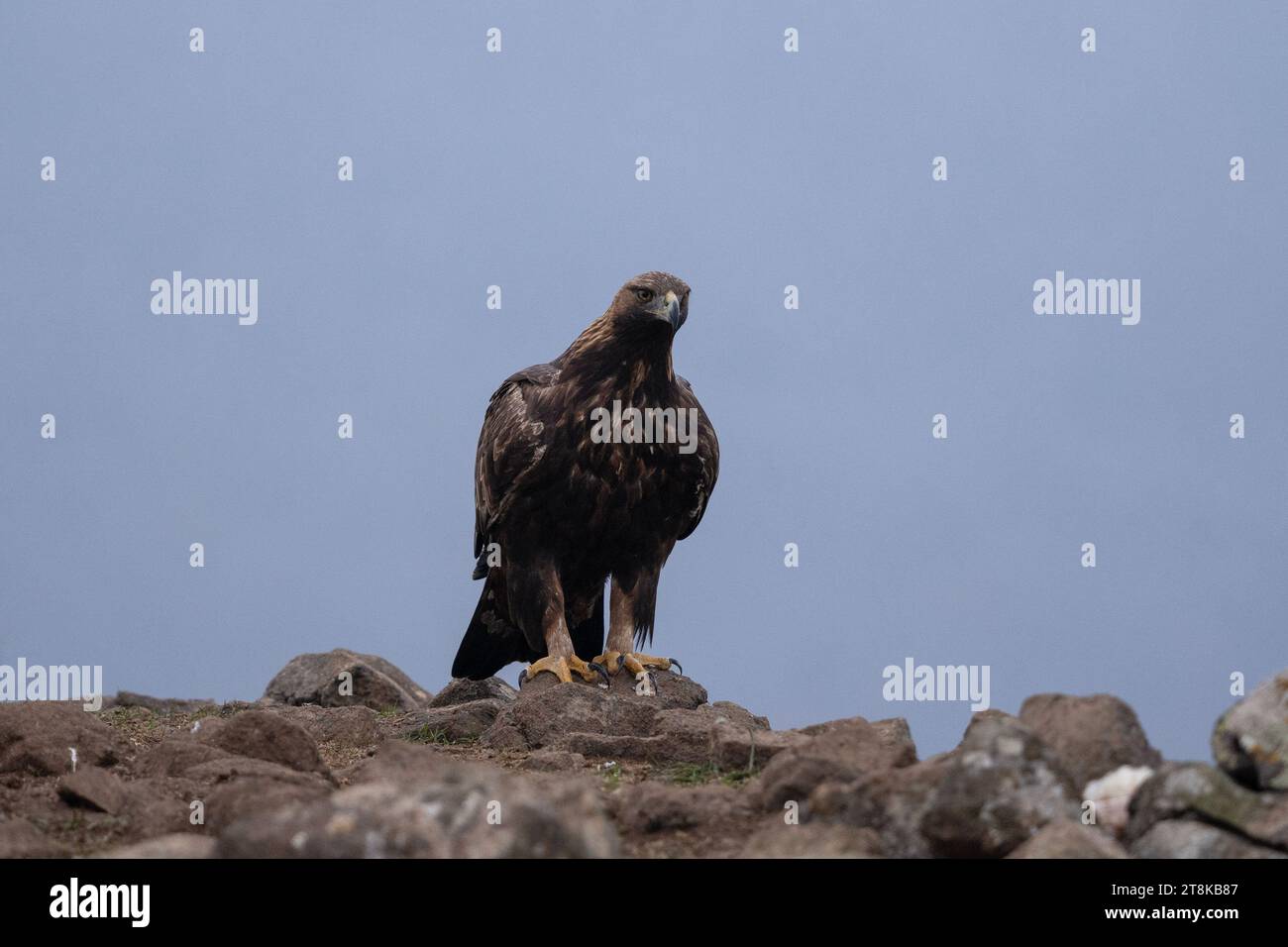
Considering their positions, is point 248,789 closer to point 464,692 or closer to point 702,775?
point 702,775

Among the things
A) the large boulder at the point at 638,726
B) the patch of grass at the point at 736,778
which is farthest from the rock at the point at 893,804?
the large boulder at the point at 638,726

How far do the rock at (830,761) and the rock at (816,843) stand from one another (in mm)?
692

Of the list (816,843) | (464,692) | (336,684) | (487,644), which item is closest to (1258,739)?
(816,843)

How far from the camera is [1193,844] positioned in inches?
163

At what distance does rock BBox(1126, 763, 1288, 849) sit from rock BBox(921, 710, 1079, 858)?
0.23 meters

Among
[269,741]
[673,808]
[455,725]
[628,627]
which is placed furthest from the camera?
[628,627]

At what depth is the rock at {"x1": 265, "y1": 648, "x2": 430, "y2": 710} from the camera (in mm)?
11969

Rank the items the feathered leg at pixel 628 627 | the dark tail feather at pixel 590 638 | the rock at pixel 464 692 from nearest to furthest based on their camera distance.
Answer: the feathered leg at pixel 628 627
the dark tail feather at pixel 590 638
the rock at pixel 464 692

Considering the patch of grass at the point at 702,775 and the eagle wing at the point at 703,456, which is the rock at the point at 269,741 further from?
the eagle wing at the point at 703,456

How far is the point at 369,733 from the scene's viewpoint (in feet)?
29.1

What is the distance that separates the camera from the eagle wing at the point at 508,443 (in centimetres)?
941

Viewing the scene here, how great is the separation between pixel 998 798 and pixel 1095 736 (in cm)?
76
